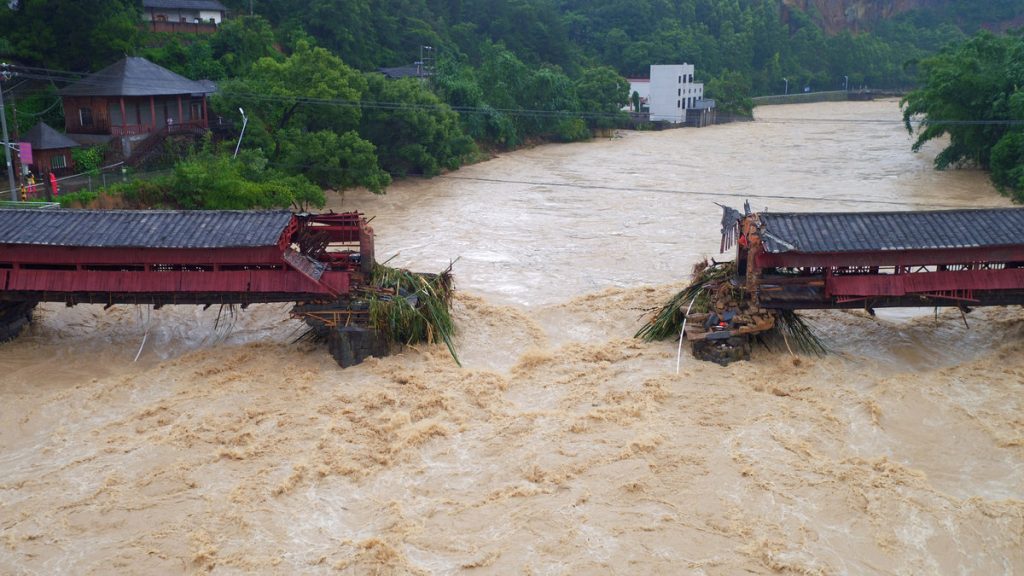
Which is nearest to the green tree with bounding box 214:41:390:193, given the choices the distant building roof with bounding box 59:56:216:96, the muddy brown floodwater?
the distant building roof with bounding box 59:56:216:96

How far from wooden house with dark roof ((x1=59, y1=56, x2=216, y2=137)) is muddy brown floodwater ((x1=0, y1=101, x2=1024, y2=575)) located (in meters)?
15.6

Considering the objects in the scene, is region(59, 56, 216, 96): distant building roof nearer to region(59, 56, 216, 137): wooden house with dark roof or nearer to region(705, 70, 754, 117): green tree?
region(59, 56, 216, 137): wooden house with dark roof

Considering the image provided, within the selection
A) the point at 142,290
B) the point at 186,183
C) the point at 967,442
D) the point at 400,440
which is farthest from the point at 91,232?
the point at 967,442

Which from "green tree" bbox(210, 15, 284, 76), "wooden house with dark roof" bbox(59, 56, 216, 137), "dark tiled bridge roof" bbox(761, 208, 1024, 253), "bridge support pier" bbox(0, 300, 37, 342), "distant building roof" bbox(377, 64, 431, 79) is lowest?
"bridge support pier" bbox(0, 300, 37, 342)

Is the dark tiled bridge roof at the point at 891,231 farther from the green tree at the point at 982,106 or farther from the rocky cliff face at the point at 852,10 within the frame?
A: the rocky cliff face at the point at 852,10

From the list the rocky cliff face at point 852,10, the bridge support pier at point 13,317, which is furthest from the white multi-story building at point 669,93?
the bridge support pier at point 13,317

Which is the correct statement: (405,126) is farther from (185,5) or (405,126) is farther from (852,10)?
(852,10)

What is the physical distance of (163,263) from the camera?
1642 cm

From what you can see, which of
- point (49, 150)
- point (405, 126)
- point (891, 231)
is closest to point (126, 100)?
point (49, 150)

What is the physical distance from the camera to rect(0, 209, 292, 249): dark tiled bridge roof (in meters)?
16.0

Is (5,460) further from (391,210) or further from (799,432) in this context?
(391,210)

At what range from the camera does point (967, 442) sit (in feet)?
43.8

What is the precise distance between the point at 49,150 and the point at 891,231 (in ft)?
85.7

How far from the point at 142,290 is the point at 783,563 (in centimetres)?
1204
